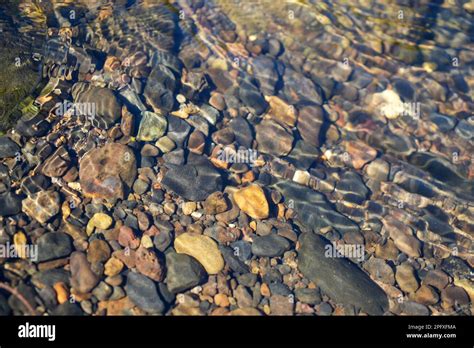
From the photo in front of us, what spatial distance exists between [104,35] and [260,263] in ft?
16.7

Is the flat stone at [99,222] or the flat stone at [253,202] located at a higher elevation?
the flat stone at [253,202]

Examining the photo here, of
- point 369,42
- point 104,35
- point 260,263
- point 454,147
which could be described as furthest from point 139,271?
point 369,42

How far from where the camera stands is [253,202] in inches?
224

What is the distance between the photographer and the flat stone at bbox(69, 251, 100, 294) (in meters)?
4.57

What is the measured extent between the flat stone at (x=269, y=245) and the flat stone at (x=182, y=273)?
0.82 meters

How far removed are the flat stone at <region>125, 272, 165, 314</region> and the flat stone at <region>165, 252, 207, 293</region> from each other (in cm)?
21

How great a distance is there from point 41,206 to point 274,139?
365 cm

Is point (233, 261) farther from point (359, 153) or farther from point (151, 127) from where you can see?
point (359, 153)

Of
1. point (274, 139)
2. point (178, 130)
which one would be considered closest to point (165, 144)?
point (178, 130)

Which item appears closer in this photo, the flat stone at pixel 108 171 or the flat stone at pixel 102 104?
the flat stone at pixel 108 171

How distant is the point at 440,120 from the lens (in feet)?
23.8

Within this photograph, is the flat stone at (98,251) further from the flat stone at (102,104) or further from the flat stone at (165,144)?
the flat stone at (102,104)

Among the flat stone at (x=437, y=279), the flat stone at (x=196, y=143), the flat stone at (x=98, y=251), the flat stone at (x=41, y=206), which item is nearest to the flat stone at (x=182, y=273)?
the flat stone at (x=98, y=251)

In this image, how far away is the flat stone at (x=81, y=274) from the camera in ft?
15.0
